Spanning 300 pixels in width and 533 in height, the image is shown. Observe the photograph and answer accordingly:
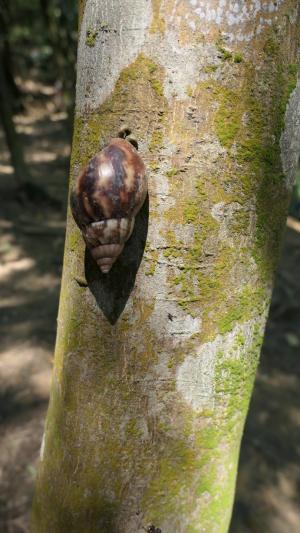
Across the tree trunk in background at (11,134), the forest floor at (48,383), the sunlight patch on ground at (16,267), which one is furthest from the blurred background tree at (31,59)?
the sunlight patch on ground at (16,267)

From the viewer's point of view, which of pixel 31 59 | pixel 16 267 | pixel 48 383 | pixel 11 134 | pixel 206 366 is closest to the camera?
pixel 206 366

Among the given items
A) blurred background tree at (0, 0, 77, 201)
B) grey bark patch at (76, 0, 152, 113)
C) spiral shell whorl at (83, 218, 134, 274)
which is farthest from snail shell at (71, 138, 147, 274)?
blurred background tree at (0, 0, 77, 201)

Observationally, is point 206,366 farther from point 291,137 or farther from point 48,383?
point 48,383

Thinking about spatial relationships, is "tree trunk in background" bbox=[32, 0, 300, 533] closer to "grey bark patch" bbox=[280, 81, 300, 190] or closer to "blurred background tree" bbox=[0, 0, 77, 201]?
"grey bark patch" bbox=[280, 81, 300, 190]

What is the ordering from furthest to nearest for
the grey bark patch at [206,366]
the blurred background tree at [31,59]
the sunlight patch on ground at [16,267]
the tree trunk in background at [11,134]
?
the blurred background tree at [31,59] < the tree trunk in background at [11,134] < the sunlight patch on ground at [16,267] < the grey bark patch at [206,366]

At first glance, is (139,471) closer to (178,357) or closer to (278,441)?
(178,357)

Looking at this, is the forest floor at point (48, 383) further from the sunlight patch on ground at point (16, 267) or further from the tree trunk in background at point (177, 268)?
the tree trunk in background at point (177, 268)

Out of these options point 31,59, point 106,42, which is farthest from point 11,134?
point 31,59
